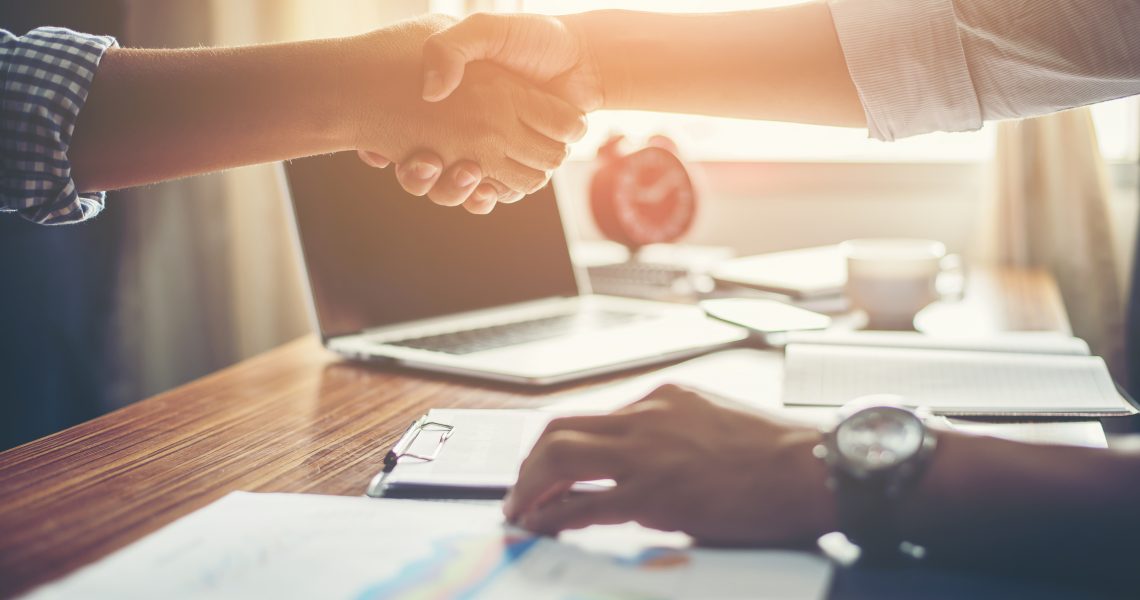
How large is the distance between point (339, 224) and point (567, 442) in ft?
2.23

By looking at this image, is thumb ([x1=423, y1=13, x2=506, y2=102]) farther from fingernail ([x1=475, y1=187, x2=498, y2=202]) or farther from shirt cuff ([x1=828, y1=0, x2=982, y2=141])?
shirt cuff ([x1=828, y1=0, x2=982, y2=141])

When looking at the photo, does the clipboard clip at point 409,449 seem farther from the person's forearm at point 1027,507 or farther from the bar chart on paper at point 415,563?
the person's forearm at point 1027,507

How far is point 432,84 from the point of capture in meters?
1.05

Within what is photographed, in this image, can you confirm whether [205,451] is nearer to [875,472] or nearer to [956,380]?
[875,472]

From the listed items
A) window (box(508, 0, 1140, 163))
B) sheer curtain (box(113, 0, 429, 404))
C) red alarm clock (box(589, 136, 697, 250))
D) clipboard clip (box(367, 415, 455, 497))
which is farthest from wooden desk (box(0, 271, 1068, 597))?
window (box(508, 0, 1140, 163))

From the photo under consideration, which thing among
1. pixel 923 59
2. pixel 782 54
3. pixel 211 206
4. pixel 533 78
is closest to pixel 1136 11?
pixel 923 59

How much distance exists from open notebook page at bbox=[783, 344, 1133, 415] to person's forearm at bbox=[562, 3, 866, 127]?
30 centimetres

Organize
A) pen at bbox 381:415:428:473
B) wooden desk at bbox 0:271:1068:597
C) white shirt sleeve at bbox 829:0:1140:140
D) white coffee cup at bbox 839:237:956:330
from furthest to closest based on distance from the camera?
white coffee cup at bbox 839:237:956:330
white shirt sleeve at bbox 829:0:1140:140
pen at bbox 381:415:428:473
wooden desk at bbox 0:271:1068:597

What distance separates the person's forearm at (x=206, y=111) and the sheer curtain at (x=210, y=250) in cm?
89

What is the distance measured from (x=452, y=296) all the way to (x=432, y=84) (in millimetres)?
326

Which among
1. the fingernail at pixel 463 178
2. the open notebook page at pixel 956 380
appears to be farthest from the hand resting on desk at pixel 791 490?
the fingernail at pixel 463 178

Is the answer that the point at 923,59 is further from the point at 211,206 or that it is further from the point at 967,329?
the point at 211,206

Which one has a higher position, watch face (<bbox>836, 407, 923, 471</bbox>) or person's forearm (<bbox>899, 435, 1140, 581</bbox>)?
watch face (<bbox>836, 407, 923, 471</bbox>)

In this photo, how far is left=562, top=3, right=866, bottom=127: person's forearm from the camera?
3.41 ft
